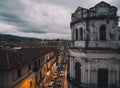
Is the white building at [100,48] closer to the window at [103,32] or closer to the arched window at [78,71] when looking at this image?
the window at [103,32]

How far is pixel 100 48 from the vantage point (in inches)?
921

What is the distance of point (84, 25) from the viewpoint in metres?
24.9

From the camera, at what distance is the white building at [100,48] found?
23250 millimetres

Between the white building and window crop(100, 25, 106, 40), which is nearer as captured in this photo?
the white building

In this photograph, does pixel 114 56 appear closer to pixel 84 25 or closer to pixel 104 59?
pixel 104 59

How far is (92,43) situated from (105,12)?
5.07 meters

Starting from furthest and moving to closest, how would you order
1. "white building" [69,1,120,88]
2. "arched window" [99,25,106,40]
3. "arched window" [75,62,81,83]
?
"arched window" [75,62,81,83] → "arched window" [99,25,106,40] → "white building" [69,1,120,88]

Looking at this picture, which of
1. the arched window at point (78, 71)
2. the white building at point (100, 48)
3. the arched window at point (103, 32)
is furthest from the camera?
the arched window at point (78, 71)

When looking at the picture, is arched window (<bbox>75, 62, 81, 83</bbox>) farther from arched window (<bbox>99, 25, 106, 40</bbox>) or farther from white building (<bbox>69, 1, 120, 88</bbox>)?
arched window (<bbox>99, 25, 106, 40</bbox>)

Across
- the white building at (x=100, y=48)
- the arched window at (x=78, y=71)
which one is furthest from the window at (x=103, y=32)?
the arched window at (x=78, y=71)

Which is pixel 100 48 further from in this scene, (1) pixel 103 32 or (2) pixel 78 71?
(2) pixel 78 71

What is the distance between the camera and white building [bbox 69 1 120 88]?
2325 centimetres

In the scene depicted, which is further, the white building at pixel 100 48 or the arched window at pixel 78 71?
the arched window at pixel 78 71

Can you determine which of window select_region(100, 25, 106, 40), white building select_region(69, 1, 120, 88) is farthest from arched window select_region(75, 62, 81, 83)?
window select_region(100, 25, 106, 40)
